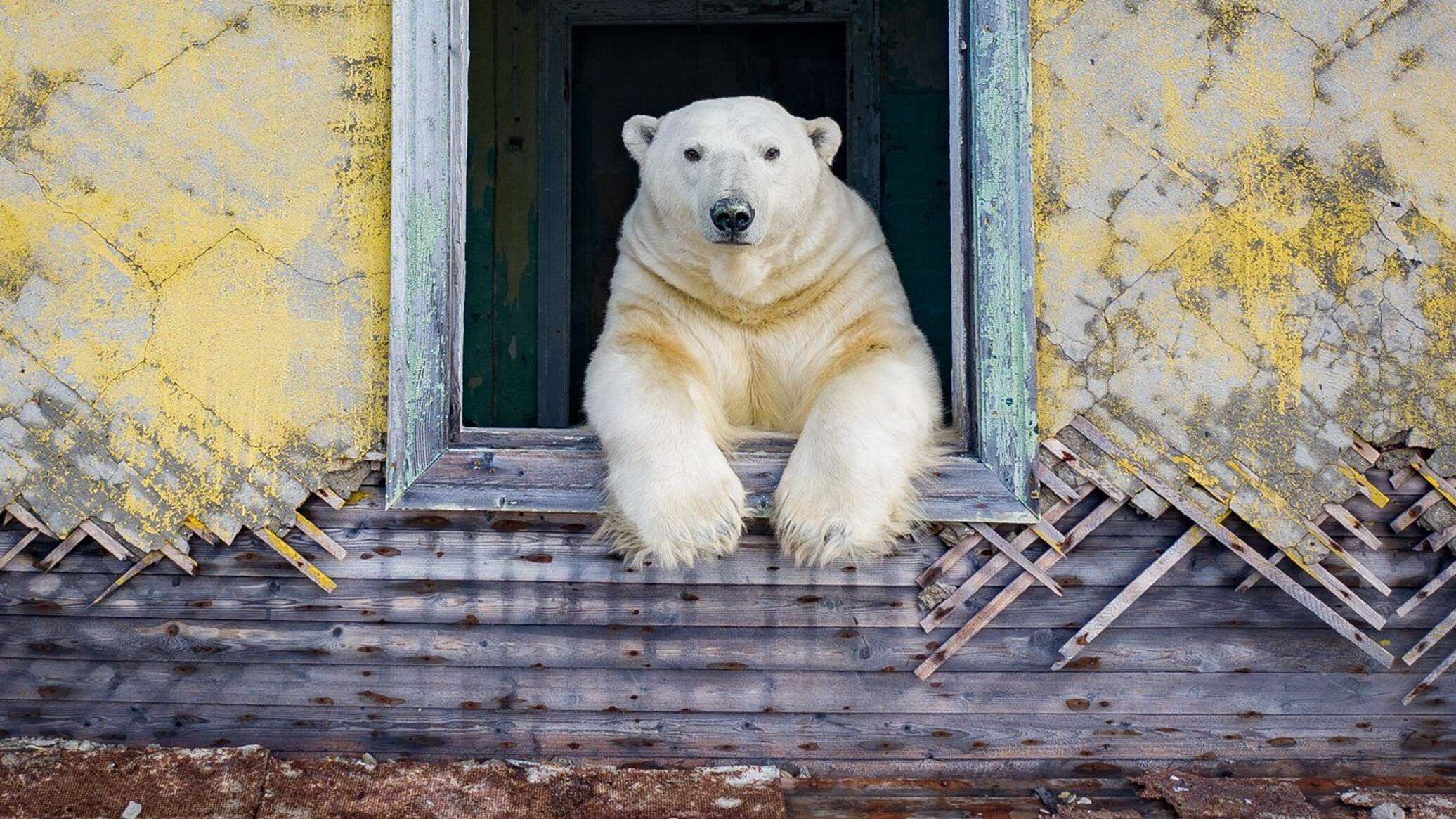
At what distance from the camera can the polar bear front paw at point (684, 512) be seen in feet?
8.24

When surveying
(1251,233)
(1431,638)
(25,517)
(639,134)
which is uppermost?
(639,134)

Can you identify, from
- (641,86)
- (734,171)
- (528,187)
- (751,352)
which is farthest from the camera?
(641,86)

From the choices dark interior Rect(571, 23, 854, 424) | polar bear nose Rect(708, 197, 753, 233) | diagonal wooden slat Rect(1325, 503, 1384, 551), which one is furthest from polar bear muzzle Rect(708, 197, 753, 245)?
dark interior Rect(571, 23, 854, 424)

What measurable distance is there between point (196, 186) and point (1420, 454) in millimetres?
3176

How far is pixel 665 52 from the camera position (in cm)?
536

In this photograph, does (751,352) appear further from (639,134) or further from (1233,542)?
(1233,542)

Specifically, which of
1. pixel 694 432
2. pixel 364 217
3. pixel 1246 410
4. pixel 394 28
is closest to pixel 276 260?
pixel 364 217

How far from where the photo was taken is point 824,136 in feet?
10.2

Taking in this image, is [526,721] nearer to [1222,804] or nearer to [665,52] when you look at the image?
[1222,804]

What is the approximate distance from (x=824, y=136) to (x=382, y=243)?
124 centimetres

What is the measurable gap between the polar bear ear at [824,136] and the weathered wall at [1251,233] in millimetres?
597

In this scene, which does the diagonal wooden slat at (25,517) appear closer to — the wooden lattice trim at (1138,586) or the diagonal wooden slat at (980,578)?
the diagonal wooden slat at (980,578)

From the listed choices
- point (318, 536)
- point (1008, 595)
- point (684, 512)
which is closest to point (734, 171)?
point (684, 512)

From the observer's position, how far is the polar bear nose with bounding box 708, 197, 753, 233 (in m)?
2.52
